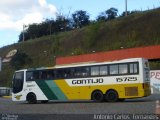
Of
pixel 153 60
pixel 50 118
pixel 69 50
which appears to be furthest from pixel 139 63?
pixel 69 50

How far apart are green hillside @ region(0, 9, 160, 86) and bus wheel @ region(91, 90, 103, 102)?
123 ft

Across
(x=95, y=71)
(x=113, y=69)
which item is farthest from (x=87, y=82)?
(x=113, y=69)

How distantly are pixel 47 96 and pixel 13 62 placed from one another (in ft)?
197

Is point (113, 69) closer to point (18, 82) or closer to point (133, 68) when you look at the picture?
point (133, 68)

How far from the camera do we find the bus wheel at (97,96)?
29.4m

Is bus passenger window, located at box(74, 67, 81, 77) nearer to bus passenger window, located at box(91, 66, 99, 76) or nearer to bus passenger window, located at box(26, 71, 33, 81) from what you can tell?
bus passenger window, located at box(91, 66, 99, 76)

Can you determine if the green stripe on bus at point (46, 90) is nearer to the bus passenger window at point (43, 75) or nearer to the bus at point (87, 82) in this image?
the bus at point (87, 82)

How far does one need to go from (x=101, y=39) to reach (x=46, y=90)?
50.0 metres

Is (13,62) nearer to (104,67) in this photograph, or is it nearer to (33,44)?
(33,44)

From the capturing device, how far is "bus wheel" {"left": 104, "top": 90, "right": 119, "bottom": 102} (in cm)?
2873

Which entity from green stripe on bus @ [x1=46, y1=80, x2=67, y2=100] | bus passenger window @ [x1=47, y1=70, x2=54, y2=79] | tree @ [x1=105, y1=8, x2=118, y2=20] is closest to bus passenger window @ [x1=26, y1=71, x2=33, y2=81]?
bus passenger window @ [x1=47, y1=70, x2=54, y2=79]

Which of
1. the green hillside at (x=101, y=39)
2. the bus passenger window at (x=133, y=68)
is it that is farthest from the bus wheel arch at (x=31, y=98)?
the green hillside at (x=101, y=39)

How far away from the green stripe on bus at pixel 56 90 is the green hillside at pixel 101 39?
36659 mm

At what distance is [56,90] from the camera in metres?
31.3
